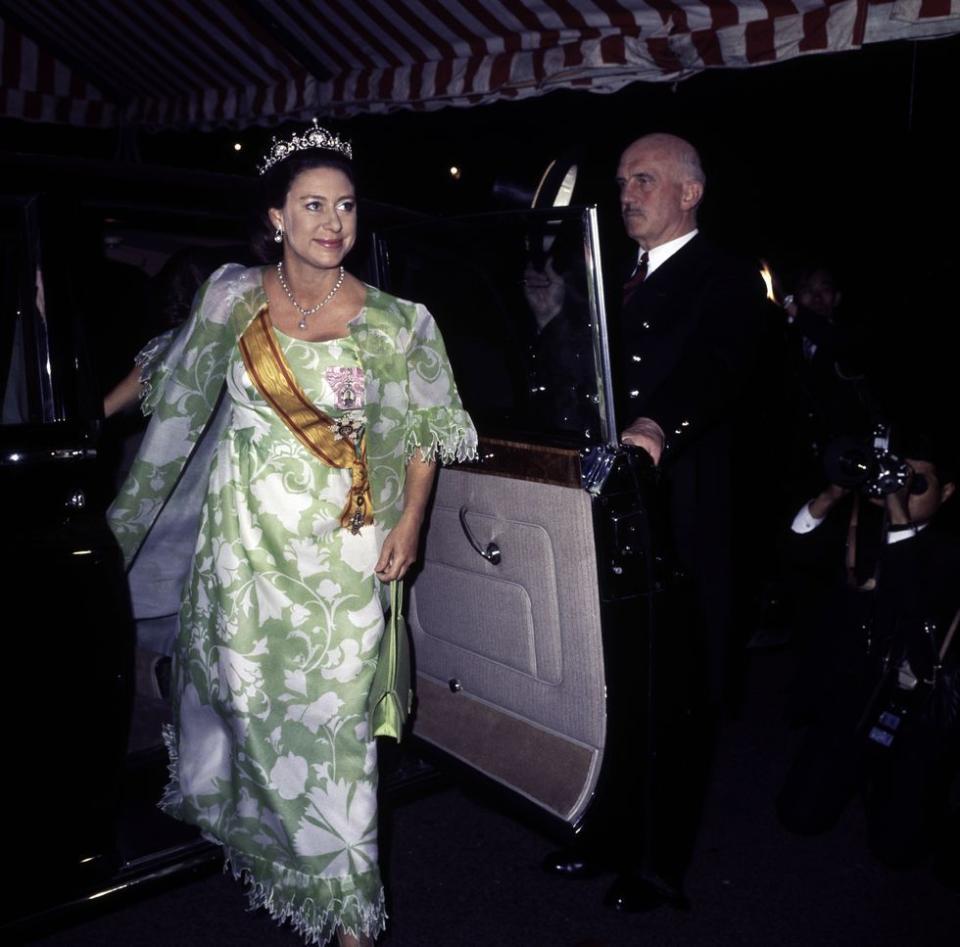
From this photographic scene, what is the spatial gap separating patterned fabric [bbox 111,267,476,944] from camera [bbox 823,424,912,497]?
134 centimetres

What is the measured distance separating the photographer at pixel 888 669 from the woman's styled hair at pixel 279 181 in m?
1.77

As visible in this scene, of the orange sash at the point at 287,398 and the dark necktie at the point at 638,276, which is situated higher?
the dark necktie at the point at 638,276

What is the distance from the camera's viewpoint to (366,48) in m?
4.85

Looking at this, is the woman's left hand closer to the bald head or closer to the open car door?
the open car door

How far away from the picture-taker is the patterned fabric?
2215 mm

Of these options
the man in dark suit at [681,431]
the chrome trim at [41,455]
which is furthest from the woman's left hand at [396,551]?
the chrome trim at [41,455]

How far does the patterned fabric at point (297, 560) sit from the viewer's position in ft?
7.27

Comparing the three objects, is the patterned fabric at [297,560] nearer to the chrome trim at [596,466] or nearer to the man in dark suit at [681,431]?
the chrome trim at [596,466]

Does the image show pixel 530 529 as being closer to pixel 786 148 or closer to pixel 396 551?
pixel 396 551

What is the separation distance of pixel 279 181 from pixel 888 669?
2.16m

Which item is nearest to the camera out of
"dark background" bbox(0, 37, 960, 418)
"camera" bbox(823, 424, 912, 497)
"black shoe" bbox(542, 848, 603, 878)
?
"black shoe" bbox(542, 848, 603, 878)

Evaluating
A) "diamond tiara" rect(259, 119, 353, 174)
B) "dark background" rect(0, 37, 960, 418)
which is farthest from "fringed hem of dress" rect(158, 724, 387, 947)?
"dark background" rect(0, 37, 960, 418)

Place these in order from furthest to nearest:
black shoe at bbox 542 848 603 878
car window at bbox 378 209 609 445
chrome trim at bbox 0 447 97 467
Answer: black shoe at bbox 542 848 603 878, car window at bbox 378 209 609 445, chrome trim at bbox 0 447 97 467

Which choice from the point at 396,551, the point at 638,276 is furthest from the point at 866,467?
the point at 396,551
